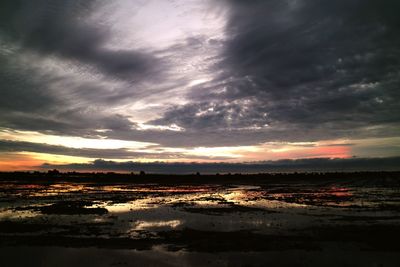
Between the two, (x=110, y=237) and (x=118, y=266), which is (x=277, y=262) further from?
(x=110, y=237)

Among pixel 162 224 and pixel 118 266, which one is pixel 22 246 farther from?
pixel 162 224

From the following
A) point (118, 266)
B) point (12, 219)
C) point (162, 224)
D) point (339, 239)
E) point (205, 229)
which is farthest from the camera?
point (12, 219)

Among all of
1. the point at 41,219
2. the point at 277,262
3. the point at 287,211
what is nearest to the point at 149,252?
the point at 277,262

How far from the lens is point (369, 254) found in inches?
635

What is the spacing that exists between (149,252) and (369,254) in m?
12.1

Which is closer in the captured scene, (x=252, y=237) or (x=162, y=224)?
(x=252, y=237)

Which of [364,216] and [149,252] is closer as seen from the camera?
[149,252]

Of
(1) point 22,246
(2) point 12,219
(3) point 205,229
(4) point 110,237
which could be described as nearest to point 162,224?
(3) point 205,229

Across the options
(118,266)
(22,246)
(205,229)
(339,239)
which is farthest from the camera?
(205,229)

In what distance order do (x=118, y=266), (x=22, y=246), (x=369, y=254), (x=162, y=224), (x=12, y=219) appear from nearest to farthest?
(x=118, y=266) < (x=369, y=254) < (x=22, y=246) < (x=162, y=224) < (x=12, y=219)

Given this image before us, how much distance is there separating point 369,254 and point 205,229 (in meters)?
10.9

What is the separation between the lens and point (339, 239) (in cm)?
1914

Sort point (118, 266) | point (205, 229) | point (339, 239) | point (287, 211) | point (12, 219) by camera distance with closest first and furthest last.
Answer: point (118, 266) → point (339, 239) → point (205, 229) → point (12, 219) → point (287, 211)

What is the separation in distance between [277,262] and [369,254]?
5597mm
